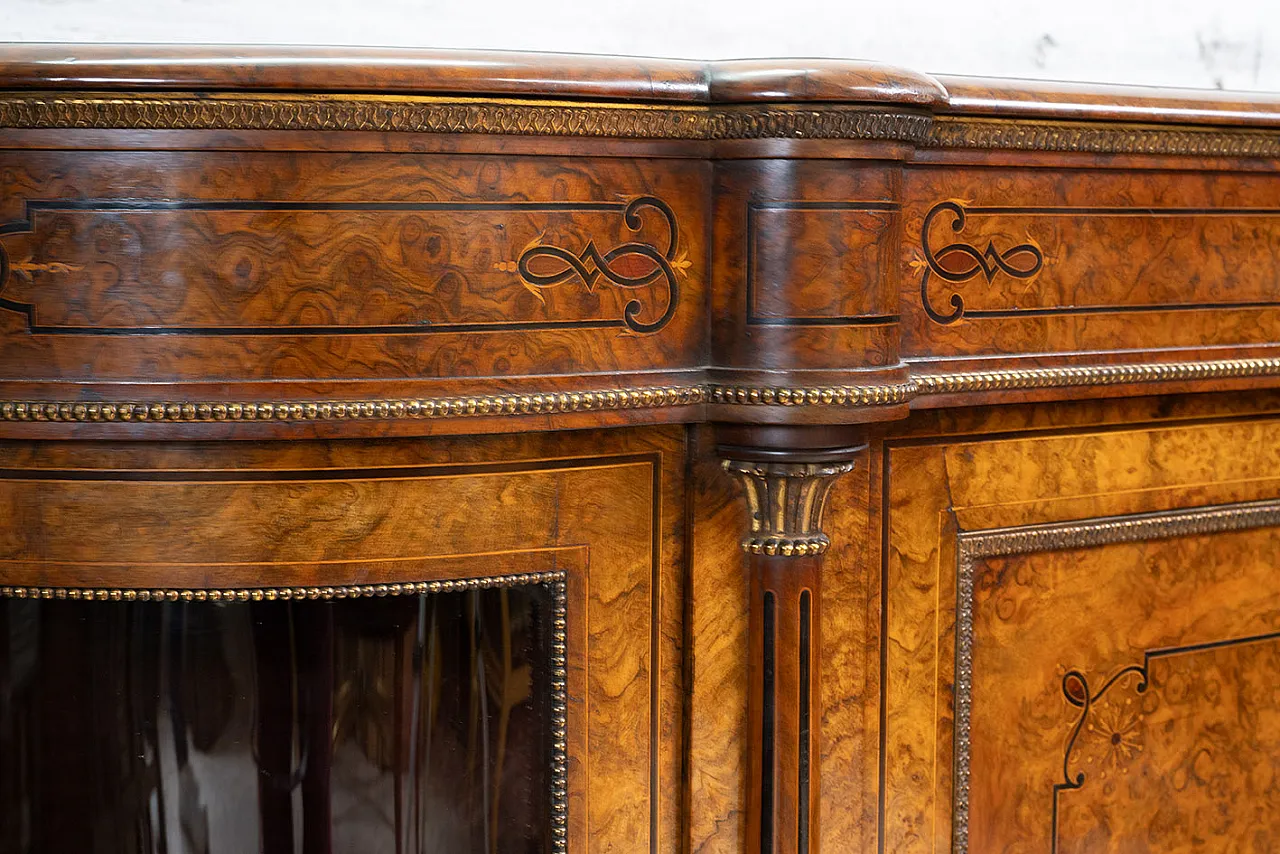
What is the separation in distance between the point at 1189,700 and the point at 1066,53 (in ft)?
2.24

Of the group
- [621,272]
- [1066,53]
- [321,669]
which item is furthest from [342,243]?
[1066,53]

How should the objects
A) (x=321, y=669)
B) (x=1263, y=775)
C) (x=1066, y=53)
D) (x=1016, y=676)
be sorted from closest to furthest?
(x=321, y=669) → (x=1016, y=676) → (x=1263, y=775) → (x=1066, y=53)

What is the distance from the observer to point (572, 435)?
1056 millimetres

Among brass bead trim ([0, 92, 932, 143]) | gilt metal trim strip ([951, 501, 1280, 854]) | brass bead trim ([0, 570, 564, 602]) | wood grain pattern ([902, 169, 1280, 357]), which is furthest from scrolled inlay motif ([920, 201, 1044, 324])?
brass bead trim ([0, 570, 564, 602])

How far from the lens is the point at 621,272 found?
3.38ft

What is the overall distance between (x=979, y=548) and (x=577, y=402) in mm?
406

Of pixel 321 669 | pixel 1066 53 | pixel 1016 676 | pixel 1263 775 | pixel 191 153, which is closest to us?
pixel 191 153

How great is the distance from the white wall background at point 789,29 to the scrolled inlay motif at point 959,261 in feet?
1.06

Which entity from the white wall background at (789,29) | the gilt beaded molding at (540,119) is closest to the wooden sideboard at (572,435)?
the gilt beaded molding at (540,119)

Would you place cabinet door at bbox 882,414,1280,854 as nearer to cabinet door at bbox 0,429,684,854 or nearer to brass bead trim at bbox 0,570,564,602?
cabinet door at bbox 0,429,684,854

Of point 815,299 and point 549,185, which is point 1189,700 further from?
point 549,185

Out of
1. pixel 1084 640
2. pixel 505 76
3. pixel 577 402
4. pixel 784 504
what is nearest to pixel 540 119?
pixel 505 76

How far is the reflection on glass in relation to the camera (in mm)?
1038

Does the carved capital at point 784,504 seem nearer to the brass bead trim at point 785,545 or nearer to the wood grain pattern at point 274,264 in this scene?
the brass bead trim at point 785,545
